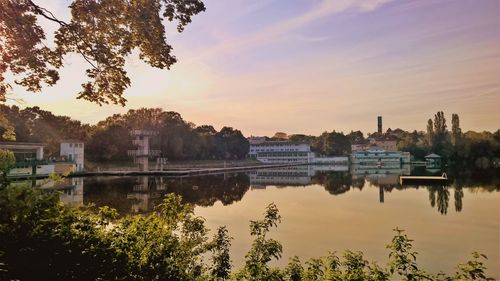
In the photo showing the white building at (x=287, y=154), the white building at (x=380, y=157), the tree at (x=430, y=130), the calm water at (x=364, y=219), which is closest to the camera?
the calm water at (x=364, y=219)

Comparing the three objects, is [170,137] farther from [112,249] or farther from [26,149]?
[112,249]

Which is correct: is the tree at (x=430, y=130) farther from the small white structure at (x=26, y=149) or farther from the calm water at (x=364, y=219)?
the small white structure at (x=26, y=149)

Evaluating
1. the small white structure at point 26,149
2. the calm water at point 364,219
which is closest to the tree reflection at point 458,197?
the calm water at point 364,219

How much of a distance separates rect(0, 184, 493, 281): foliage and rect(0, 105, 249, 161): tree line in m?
50.4

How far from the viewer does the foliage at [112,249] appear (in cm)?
350

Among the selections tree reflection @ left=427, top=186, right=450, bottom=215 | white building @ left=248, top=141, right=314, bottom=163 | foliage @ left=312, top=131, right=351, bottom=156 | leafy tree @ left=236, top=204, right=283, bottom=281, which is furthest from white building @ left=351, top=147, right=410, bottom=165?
leafy tree @ left=236, top=204, right=283, bottom=281

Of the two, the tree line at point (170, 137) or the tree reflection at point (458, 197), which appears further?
the tree line at point (170, 137)

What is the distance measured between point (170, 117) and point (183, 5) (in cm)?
6962

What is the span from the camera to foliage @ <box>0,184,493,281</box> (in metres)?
3.50

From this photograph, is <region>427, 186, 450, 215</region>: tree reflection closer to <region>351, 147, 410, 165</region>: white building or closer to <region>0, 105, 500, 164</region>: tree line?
<region>0, 105, 500, 164</region>: tree line

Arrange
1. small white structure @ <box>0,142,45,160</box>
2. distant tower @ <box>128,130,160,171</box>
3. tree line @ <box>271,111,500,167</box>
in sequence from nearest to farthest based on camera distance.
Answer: small white structure @ <box>0,142,45,160</box> < distant tower @ <box>128,130,160,171</box> < tree line @ <box>271,111,500,167</box>

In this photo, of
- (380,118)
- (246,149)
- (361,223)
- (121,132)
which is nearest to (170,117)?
(121,132)

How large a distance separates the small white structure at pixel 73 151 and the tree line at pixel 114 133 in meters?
Answer: 3.00

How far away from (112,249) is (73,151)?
176 ft
